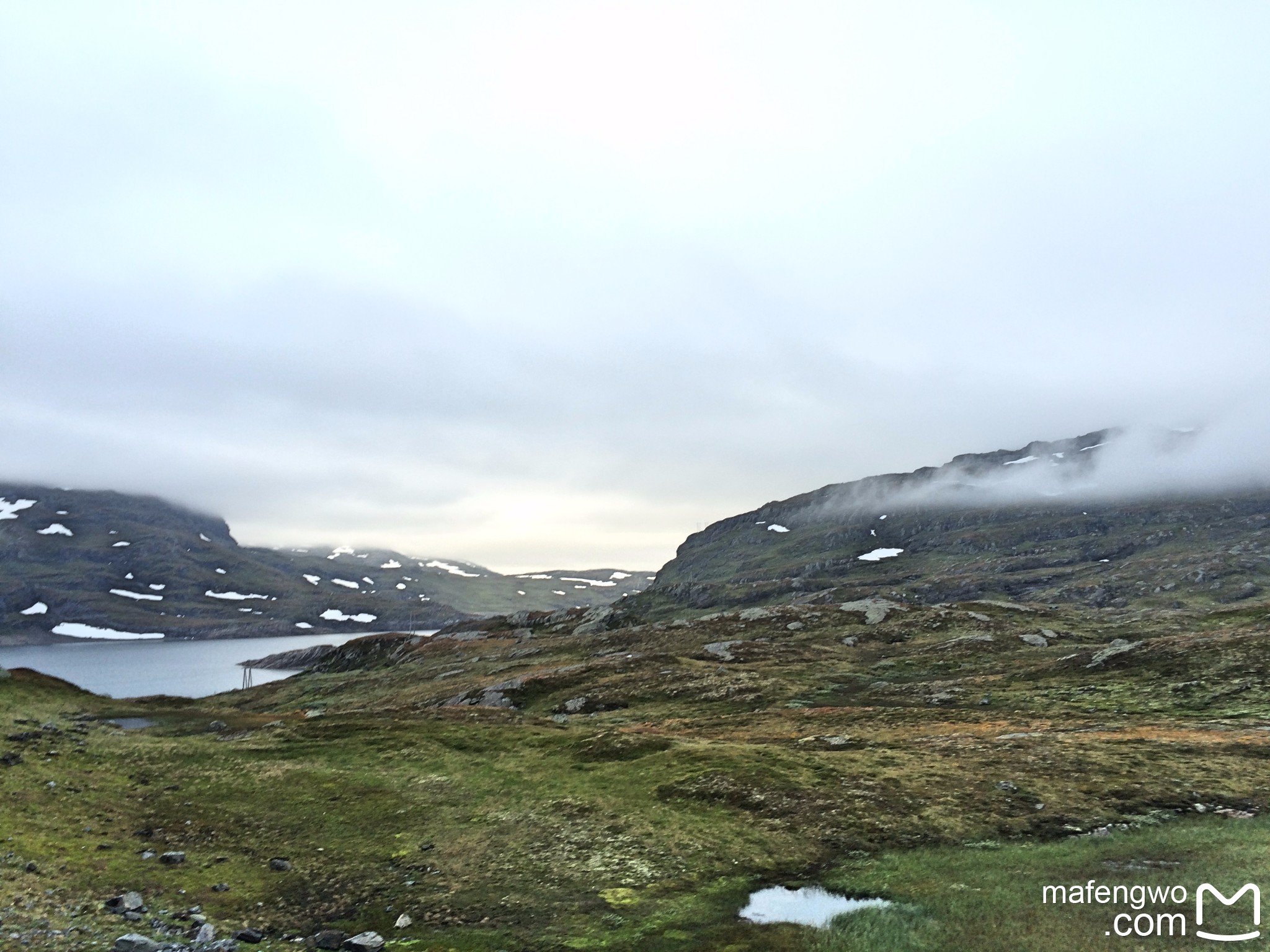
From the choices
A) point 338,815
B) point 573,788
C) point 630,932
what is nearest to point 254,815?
point 338,815

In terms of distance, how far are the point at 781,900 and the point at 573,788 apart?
15.4 m

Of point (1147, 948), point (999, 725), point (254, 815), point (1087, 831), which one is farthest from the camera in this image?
point (999, 725)

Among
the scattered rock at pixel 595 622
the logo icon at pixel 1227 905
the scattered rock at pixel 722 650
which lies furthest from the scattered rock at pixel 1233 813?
the scattered rock at pixel 595 622

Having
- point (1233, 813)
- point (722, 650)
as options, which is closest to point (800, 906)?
point (1233, 813)

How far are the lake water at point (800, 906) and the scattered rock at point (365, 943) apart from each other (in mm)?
11109

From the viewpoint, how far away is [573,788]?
36812 millimetres

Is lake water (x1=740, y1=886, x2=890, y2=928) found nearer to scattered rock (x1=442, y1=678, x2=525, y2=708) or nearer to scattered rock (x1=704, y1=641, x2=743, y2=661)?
scattered rock (x1=442, y1=678, x2=525, y2=708)

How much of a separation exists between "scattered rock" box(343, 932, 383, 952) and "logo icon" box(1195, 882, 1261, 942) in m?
22.9

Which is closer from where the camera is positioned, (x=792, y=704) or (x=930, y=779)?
(x=930, y=779)

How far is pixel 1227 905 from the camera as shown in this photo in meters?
20.9

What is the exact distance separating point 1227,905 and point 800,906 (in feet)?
40.9

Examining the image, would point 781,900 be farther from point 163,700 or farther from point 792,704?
point 163,700

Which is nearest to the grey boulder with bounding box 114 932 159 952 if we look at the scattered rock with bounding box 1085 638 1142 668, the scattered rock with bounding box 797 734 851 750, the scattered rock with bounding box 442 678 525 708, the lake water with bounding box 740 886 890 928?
the lake water with bounding box 740 886 890 928

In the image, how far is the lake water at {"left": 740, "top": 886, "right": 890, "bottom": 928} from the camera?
22.2 m
